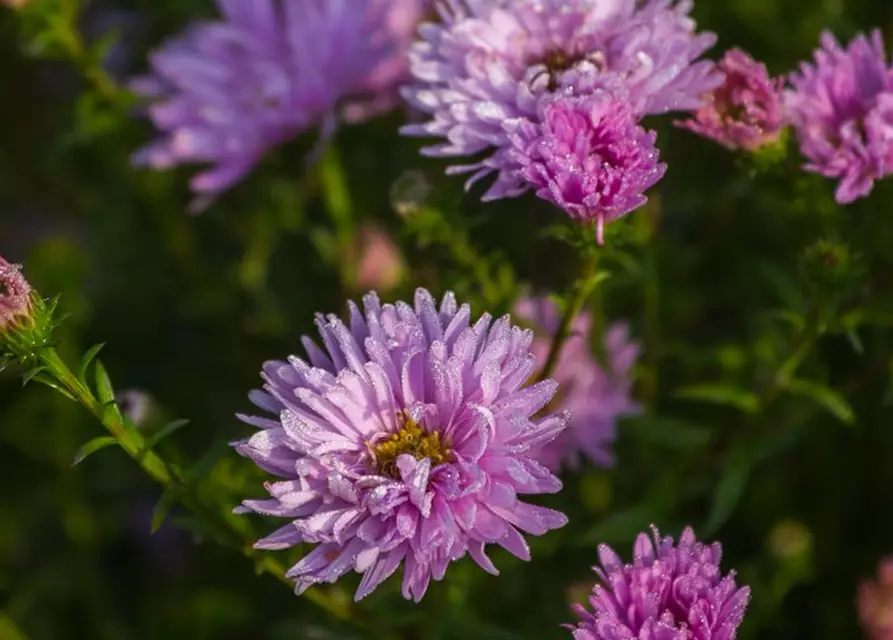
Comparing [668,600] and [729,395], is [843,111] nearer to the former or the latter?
[729,395]

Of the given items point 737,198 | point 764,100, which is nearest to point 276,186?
point 737,198

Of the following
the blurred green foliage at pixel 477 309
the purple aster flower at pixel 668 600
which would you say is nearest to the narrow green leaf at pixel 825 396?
the blurred green foliage at pixel 477 309

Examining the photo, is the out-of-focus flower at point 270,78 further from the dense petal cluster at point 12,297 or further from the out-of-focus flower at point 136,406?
the dense petal cluster at point 12,297

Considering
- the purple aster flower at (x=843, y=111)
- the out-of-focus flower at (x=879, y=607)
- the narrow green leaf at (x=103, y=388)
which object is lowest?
the out-of-focus flower at (x=879, y=607)

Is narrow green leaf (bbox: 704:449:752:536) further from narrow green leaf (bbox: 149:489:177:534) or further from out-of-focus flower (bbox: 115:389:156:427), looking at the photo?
out-of-focus flower (bbox: 115:389:156:427)

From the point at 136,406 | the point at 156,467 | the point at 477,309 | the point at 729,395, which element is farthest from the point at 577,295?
the point at 136,406

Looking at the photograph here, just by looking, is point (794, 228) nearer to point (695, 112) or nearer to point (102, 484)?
point (695, 112)

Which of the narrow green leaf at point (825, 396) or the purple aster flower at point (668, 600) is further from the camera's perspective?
the narrow green leaf at point (825, 396)
